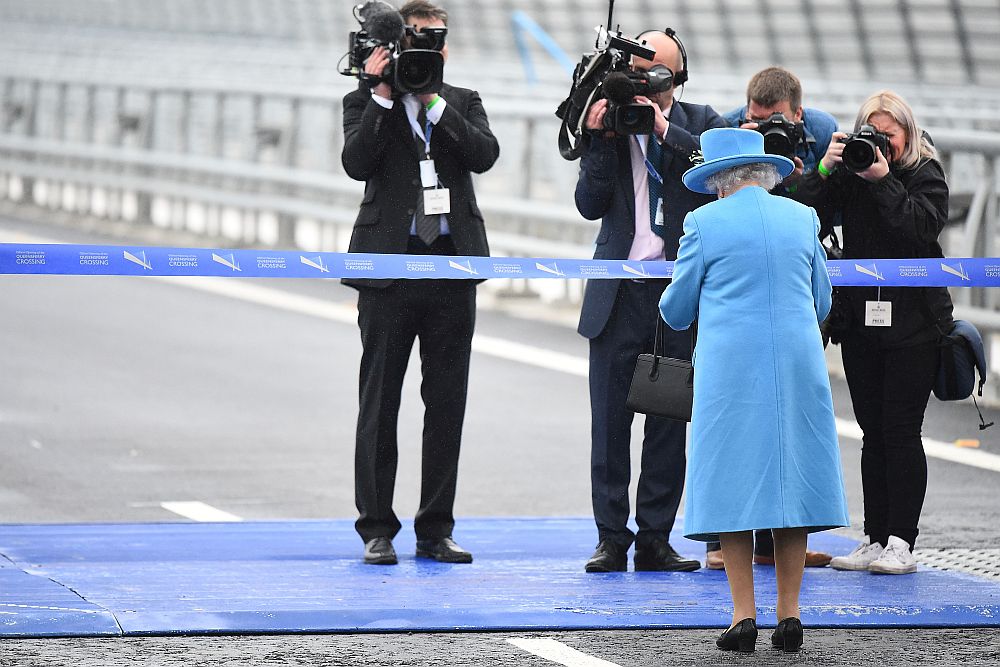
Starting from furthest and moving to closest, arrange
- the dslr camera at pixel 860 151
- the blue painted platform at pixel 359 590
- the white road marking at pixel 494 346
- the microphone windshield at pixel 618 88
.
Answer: the white road marking at pixel 494 346
the dslr camera at pixel 860 151
the microphone windshield at pixel 618 88
the blue painted platform at pixel 359 590

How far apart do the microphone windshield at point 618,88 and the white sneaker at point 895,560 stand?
76.7 inches

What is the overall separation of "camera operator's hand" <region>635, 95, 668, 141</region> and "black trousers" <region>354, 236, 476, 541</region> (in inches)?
35.9

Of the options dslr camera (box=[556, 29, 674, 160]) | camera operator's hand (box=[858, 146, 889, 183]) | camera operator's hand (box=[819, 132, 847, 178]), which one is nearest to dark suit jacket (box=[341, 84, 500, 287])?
dslr camera (box=[556, 29, 674, 160])

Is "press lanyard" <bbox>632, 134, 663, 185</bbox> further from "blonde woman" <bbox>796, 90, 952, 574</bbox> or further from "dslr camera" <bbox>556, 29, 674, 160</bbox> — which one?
"blonde woman" <bbox>796, 90, 952, 574</bbox>

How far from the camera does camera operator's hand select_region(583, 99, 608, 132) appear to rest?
298 inches

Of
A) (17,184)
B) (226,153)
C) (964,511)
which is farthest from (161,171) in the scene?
(964,511)

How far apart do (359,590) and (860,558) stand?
2.00 meters

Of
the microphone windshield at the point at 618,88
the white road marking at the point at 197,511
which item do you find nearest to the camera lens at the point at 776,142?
the microphone windshield at the point at 618,88

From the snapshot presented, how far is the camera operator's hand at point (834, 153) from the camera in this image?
25.5ft

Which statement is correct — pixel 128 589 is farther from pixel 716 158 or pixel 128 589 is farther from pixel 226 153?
pixel 226 153

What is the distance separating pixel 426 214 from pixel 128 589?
180 cm

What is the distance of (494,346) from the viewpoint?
48.9ft

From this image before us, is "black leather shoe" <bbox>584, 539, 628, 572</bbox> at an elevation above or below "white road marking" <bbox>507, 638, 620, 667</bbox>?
below

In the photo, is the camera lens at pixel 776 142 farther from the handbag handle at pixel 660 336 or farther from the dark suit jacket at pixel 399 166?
the dark suit jacket at pixel 399 166
